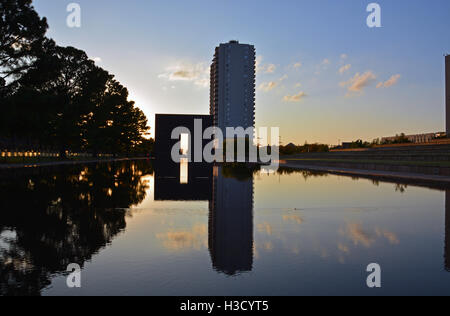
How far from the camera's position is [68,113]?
59.3 meters

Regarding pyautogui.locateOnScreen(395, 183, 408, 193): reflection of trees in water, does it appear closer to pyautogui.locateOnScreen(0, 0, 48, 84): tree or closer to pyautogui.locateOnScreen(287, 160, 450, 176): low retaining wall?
pyautogui.locateOnScreen(287, 160, 450, 176): low retaining wall

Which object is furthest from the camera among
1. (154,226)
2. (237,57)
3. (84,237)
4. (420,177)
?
(237,57)

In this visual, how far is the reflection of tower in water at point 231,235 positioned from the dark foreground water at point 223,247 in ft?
0.08

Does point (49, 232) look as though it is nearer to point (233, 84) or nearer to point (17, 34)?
point (17, 34)

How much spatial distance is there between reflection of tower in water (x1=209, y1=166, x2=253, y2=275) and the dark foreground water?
0.02 m

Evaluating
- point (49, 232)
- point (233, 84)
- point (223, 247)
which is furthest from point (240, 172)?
point (233, 84)

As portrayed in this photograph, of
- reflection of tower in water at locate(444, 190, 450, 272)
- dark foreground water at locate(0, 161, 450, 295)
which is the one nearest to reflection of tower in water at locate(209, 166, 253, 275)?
dark foreground water at locate(0, 161, 450, 295)

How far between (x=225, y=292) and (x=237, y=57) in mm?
187615

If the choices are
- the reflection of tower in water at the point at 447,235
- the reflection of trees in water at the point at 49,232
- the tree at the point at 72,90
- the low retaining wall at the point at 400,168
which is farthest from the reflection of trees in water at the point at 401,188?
the tree at the point at 72,90

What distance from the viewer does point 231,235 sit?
855cm

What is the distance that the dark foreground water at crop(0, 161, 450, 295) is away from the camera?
5.23 meters

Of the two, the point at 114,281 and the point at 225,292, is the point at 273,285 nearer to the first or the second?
the point at 225,292

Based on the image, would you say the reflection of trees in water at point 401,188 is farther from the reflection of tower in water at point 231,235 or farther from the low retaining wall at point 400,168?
the low retaining wall at point 400,168
